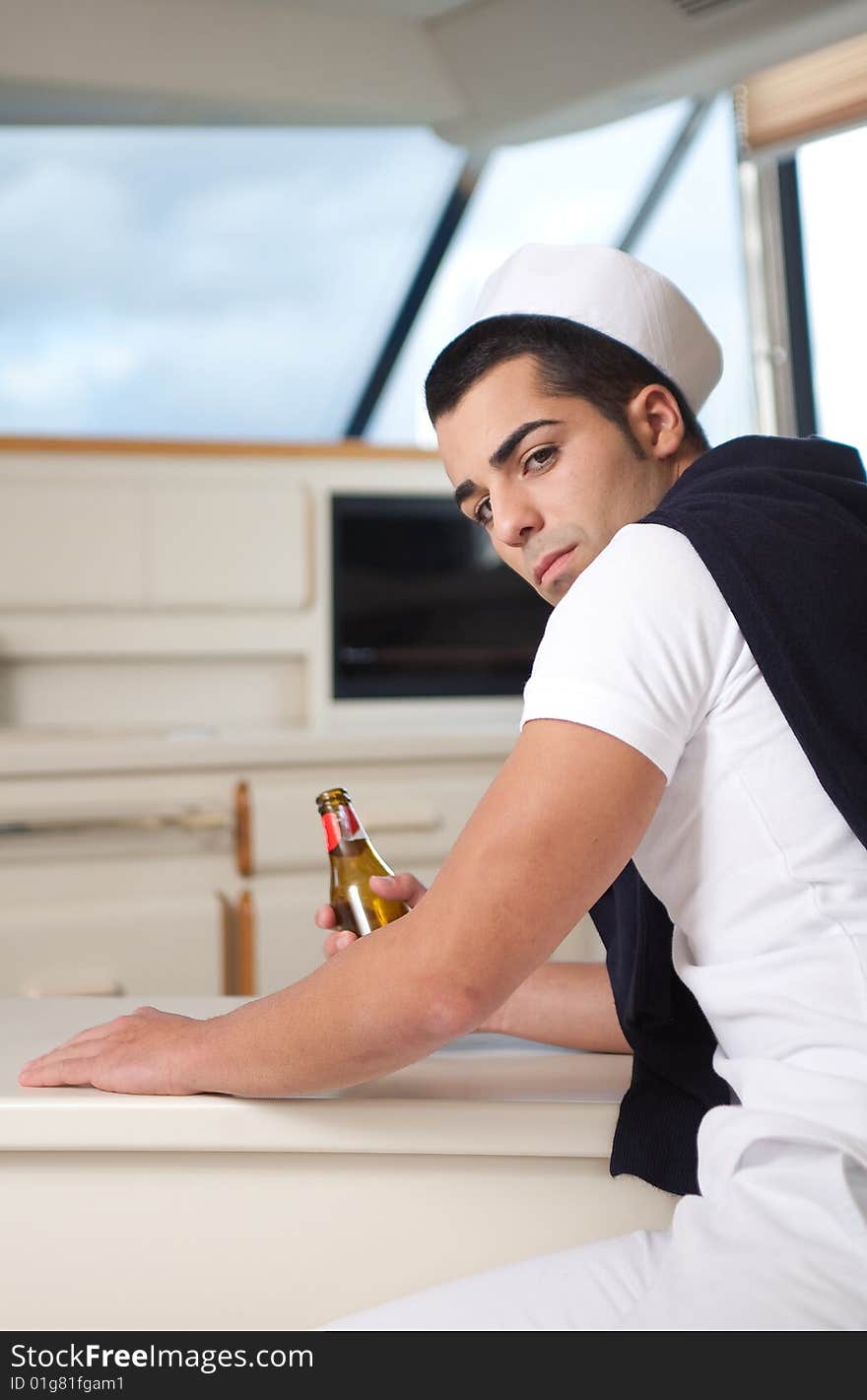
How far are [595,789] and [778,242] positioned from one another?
313 centimetres

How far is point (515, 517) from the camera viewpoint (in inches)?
41.5

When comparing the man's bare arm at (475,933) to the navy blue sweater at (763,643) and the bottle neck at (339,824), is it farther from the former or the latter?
the bottle neck at (339,824)

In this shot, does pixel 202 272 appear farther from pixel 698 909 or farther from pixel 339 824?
pixel 698 909

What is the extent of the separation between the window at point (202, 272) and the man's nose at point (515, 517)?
3383mm

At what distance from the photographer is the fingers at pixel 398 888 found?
112cm

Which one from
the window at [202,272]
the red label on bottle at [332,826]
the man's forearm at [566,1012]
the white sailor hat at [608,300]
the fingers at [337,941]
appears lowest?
the man's forearm at [566,1012]

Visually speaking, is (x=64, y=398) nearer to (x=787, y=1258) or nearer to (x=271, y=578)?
(x=271, y=578)

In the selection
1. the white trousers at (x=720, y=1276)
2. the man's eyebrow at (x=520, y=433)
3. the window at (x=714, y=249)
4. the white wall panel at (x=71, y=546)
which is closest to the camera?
the white trousers at (x=720, y=1276)

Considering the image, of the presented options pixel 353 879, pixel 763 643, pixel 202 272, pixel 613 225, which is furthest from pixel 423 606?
pixel 202 272

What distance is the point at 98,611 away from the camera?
3152mm

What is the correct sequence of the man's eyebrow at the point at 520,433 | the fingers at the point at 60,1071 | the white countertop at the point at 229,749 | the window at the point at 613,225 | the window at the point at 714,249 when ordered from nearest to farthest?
the fingers at the point at 60,1071, the man's eyebrow at the point at 520,433, the white countertop at the point at 229,749, the window at the point at 714,249, the window at the point at 613,225

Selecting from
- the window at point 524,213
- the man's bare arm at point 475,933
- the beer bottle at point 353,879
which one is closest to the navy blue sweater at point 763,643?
the man's bare arm at point 475,933

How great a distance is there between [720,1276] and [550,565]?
0.57 meters
